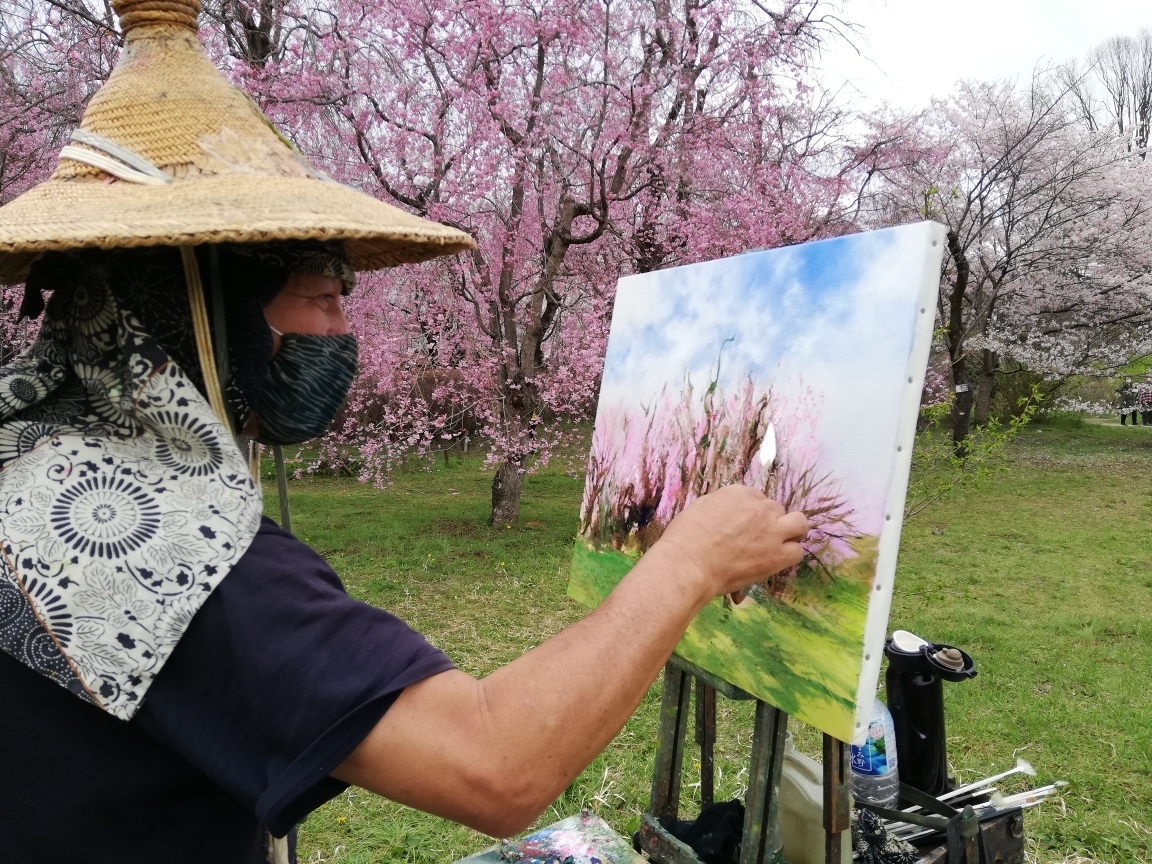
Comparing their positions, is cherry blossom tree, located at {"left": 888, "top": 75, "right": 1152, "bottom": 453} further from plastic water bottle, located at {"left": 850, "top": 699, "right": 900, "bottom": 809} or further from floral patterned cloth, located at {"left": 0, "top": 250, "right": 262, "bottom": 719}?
floral patterned cloth, located at {"left": 0, "top": 250, "right": 262, "bottom": 719}

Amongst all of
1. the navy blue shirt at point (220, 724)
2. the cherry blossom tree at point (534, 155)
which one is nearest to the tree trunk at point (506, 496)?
the cherry blossom tree at point (534, 155)

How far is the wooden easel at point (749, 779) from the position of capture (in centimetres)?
176

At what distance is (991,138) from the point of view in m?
12.5

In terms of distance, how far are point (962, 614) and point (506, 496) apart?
4.59 m

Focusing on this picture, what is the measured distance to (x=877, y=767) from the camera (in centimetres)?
225

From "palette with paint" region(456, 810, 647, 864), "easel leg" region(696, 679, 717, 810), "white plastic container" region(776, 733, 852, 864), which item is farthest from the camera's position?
"easel leg" region(696, 679, 717, 810)

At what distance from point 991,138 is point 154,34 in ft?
46.1

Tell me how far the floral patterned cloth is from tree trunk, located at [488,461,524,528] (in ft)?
23.8

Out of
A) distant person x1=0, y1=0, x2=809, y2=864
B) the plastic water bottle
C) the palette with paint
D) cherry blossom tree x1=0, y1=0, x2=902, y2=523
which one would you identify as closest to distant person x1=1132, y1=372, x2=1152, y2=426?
cherry blossom tree x1=0, y1=0, x2=902, y2=523

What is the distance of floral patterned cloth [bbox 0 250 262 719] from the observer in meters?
0.90

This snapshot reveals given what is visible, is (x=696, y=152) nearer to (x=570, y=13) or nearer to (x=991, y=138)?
(x=570, y=13)

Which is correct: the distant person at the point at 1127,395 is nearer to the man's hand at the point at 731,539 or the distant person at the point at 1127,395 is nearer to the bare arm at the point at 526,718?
the man's hand at the point at 731,539

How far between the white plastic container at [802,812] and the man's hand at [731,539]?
1.03 meters

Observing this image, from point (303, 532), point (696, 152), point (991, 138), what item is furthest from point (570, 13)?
point (991, 138)
